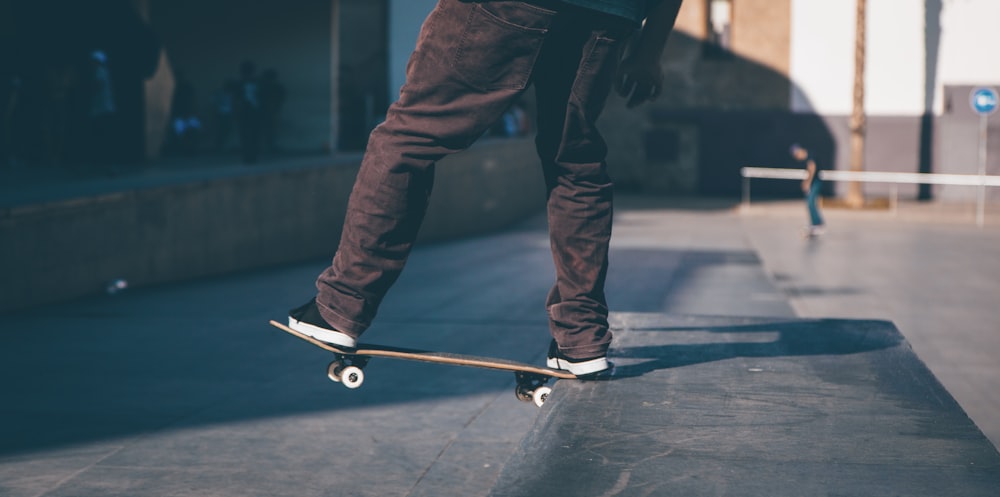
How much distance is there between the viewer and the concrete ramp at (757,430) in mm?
2734

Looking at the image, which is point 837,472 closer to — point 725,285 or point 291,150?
point 725,285

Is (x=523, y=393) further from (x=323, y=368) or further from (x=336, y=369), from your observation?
(x=323, y=368)

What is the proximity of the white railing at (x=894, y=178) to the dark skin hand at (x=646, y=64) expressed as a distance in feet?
66.6

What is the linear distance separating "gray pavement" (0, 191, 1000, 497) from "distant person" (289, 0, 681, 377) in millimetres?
376

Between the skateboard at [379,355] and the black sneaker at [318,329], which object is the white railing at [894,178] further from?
the black sneaker at [318,329]

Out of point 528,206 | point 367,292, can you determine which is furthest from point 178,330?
point 528,206

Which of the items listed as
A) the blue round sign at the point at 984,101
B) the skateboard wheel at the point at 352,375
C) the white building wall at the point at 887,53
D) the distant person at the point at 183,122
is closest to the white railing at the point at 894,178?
the blue round sign at the point at 984,101

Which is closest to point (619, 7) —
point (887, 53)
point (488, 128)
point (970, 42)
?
point (488, 128)

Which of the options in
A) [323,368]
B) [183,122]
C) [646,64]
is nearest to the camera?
[646,64]

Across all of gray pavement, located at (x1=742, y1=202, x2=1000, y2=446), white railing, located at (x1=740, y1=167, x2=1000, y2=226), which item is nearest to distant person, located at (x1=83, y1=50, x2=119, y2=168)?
gray pavement, located at (x1=742, y1=202, x2=1000, y2=446)

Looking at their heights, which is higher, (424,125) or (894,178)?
(424,125)

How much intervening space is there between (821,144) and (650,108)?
465 centimetres

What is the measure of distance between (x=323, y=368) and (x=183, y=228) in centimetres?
694

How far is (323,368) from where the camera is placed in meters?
7.13
